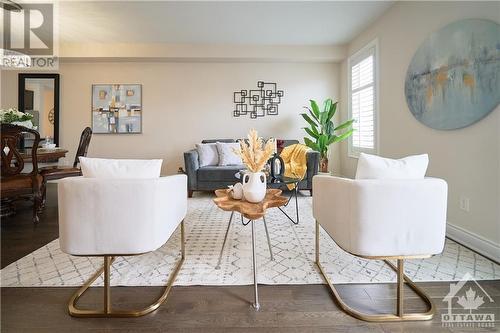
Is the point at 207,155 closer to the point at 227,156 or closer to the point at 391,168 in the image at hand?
the point at 227,156

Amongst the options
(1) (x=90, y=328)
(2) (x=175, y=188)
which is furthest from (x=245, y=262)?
(1) (x=90, y=328)

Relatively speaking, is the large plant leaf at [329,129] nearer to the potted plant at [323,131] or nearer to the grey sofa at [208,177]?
the potted plant at [323,131]

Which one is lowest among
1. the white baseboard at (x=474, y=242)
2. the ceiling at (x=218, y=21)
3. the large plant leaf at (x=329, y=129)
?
the white baseboard at (x=474, y=242)

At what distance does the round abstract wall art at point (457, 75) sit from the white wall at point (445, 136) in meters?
0.08

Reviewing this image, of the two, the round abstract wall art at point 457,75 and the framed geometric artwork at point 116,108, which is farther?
the framed geometric artwork at point 116,108

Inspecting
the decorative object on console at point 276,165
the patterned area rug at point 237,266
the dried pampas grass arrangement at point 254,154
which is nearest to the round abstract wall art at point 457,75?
the patterned area rug at point 237,266

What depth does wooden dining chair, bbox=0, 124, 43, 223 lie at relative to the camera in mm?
2617

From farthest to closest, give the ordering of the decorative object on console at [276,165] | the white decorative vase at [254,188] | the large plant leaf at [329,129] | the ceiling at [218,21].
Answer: the large plant leaf at [329,129]
the ceiling at [218,21]
the decorative object on console at [276,165]
the white decorative vase at [254,188]

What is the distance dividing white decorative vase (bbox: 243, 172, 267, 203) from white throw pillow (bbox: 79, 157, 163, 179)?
0.58m

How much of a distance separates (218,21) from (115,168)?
3.29 metres

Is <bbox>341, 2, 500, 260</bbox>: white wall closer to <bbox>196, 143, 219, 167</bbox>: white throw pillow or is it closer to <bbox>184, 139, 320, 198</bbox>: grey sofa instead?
<bbox>184, 139, 320, 198</bbox>: grey sofa

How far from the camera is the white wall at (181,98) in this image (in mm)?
5191

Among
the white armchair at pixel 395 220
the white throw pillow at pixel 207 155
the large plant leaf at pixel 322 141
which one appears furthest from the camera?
the large plant leaf at pixel 322 141

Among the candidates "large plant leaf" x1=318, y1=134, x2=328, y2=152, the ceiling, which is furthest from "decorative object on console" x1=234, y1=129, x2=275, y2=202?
"large plant leaf" x1=318, y1=134, x2=328, y2=152
